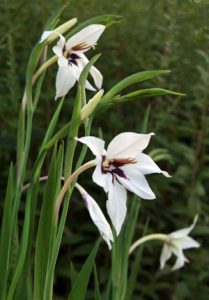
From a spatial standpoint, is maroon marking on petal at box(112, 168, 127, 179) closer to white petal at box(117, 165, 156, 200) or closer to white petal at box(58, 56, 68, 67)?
white petal at box(117, 165, 156, 200)

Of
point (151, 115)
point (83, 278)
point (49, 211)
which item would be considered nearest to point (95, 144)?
point (49, 211)

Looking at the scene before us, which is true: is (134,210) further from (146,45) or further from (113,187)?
(146,45)

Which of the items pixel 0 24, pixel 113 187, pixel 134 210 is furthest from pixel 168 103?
pixel 113 187

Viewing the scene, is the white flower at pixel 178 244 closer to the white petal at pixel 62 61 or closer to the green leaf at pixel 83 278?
the green leaf at pixel 83 278

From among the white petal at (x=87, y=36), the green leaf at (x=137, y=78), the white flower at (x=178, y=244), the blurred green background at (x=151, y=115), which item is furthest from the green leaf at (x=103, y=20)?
the blurred green background at (x=151, y=115)

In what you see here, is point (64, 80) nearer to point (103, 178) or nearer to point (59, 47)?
point (59, 47)

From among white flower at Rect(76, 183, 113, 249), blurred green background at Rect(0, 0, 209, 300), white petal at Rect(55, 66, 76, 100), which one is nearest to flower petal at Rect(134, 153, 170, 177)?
white flower at Rect(76, 183, 113, 249)
